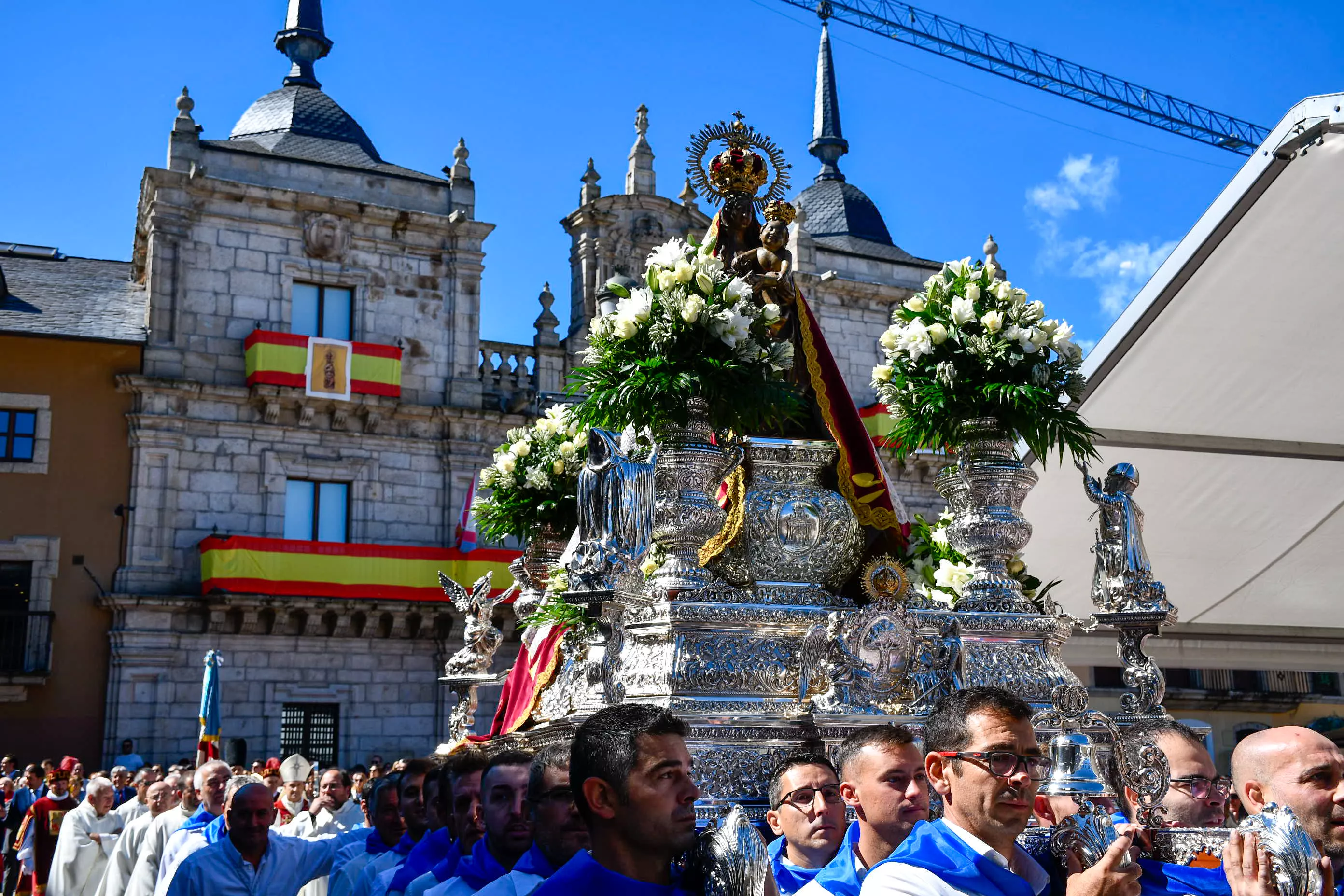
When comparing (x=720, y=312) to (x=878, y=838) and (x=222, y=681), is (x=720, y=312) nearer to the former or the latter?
(x=878, y=838)

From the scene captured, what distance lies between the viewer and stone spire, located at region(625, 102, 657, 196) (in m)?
29.6

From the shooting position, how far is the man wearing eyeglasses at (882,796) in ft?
15.0

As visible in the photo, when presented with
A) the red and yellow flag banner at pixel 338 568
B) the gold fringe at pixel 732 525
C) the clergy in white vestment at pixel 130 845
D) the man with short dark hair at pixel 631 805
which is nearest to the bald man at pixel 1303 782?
the man with short dark hair at pixel 631 805

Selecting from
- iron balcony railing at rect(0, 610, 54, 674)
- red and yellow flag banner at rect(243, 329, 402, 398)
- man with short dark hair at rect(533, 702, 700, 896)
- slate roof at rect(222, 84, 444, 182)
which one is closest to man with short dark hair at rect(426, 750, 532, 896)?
A: man with short dark hair at rect(533, 702, 700, 896)

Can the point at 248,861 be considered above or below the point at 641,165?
below

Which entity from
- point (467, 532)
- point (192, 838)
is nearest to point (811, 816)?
point (192, 838)

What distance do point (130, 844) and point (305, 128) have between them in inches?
787

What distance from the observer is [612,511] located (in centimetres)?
627

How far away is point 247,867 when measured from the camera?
271 inches

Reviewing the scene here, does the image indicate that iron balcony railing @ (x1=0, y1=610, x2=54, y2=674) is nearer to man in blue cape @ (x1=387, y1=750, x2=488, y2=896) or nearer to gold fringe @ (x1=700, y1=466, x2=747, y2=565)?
gold fringe @ (x1=700, y1=466, x2=747, y2=565)

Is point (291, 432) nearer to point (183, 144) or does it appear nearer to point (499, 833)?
point (183, 144)

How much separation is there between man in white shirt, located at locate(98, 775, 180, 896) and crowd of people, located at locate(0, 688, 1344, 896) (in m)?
2.99

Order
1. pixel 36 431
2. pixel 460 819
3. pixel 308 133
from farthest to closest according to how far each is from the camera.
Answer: pixel 308 133, pixel 36 431, pixel 460 819

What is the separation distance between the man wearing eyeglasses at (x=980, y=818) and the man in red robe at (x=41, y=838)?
13.1 m
